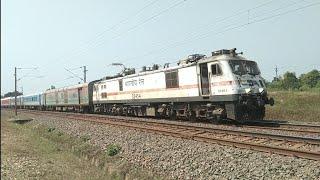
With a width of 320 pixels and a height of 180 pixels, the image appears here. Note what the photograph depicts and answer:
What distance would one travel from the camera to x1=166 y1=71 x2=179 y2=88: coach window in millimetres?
23328

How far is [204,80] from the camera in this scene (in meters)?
20.9

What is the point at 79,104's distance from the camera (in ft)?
143

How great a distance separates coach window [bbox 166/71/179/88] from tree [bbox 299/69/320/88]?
57.3 m

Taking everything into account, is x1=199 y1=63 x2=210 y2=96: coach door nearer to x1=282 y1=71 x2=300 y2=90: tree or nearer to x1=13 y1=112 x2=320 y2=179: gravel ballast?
x1=13 y1=112 x2=320 y2=179: gravel ballast

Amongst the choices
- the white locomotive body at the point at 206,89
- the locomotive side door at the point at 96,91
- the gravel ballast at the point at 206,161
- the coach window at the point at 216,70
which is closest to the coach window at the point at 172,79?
the white locomotive body at the point at 206,89

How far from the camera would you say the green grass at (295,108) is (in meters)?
26.5

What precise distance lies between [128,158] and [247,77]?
8301 mm

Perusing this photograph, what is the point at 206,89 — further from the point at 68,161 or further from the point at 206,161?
the point at 206,161

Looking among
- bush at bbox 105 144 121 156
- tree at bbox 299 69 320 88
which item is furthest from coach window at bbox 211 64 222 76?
tree at bbox 299 69 320 88

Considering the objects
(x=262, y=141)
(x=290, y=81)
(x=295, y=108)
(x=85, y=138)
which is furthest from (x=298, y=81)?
(x=262, y=141)

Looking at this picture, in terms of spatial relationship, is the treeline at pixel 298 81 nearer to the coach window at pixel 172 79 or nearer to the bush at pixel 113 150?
the coach window at pixel 172 79

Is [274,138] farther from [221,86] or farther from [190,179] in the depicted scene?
[221,86]

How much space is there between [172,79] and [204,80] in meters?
3.22

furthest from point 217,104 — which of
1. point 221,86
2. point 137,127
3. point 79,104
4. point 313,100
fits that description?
point 79,104
